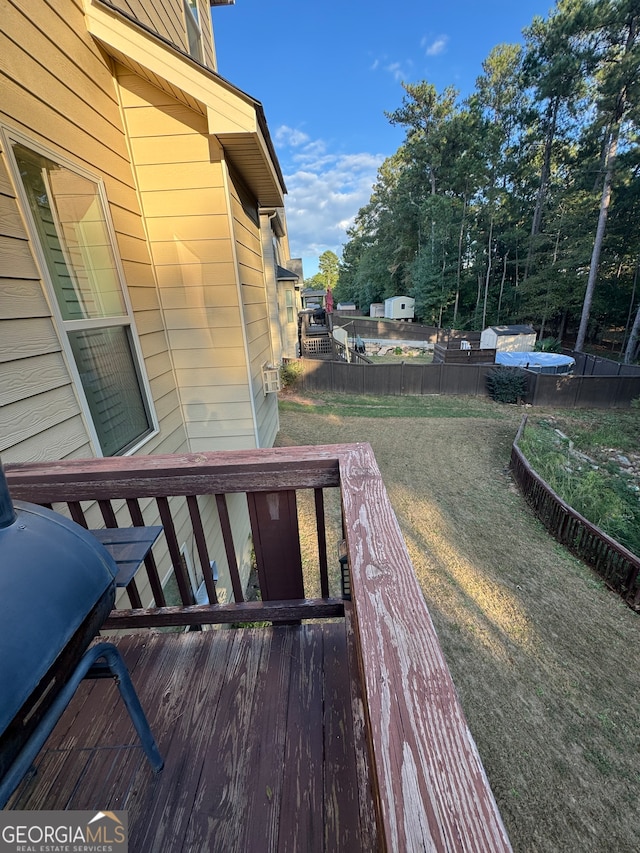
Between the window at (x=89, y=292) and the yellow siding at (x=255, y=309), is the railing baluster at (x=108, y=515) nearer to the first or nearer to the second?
the window at (x=89, y=292)

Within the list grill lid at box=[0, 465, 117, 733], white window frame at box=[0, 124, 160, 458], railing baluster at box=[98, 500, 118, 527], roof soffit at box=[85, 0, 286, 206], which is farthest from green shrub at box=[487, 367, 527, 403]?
grill lid at box=[0, 465, 117, 733]

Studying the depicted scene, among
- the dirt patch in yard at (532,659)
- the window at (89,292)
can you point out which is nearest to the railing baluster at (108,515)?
the window at (89,292)

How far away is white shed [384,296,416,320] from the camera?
30.0 meters

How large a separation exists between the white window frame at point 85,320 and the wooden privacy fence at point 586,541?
18.7 ft

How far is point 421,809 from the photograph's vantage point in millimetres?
462

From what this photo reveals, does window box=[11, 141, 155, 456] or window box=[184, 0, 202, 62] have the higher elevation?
window box=[184, 0, 202, 62]

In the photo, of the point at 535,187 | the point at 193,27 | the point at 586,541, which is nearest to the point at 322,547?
the point at 586,541

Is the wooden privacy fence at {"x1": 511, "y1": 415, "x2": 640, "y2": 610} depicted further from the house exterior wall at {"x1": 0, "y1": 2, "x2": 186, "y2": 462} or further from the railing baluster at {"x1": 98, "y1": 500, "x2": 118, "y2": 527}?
the house exterior wall at {"x1": 0, "y1": 2, "x2": 186, "y2": 462}

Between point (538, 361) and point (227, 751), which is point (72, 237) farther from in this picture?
point (538, 361)

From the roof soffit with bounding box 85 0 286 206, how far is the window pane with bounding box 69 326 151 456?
182 cm

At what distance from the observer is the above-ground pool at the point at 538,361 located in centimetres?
1311

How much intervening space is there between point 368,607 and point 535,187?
101ft

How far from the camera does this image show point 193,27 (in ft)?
14.3

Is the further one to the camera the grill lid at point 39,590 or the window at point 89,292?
the window at point 89,292
